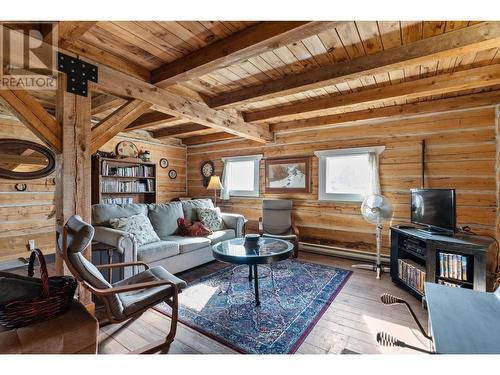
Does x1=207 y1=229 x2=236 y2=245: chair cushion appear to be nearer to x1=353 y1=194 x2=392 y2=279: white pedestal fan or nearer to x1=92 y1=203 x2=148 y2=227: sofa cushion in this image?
x1=92 y1=203 x2=148 y2=227: sofa cushion

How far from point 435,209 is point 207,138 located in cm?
445

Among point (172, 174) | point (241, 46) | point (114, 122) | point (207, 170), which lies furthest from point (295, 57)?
point (172, 174)

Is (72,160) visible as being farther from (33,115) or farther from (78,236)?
(78,236)

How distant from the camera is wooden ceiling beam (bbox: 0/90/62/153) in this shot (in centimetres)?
175

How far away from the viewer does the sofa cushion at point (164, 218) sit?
11.1 ft

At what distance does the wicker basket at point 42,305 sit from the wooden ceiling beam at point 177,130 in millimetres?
3648

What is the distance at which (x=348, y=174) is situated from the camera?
404 cm

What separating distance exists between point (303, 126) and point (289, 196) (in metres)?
1.33

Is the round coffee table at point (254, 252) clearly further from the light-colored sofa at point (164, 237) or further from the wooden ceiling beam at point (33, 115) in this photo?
the wooden ceiling beam at point (33, 115)

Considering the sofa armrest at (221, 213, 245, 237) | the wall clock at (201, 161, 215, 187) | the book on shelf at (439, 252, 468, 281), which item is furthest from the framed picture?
the book on shelf at (439, 252, 468, 281)

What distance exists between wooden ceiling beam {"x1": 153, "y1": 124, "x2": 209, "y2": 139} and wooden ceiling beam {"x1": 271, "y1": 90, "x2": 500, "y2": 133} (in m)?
1.53
